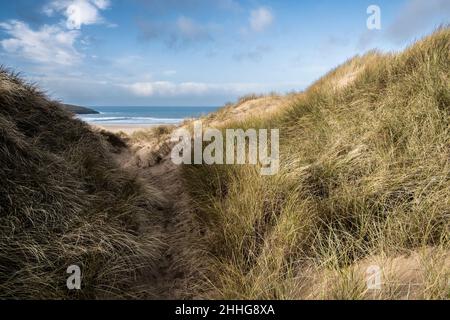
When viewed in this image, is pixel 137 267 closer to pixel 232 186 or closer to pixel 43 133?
pixel 232 186

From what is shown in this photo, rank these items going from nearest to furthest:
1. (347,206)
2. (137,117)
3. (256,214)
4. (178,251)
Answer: (347,206)
(256,214)
(178,251)
(137,117)

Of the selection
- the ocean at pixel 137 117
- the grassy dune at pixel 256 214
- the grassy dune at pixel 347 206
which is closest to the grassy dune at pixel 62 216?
the grassy dune at pixel 256 214

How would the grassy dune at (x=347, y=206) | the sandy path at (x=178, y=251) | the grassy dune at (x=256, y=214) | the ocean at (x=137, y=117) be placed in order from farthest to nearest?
1. the ocean at (x=137, y=117)
2. the sandy path at (x=178, y=251)
3. the grassy dune at (x=256, y=214)
4. the grassy dune at (x=347, y=206)

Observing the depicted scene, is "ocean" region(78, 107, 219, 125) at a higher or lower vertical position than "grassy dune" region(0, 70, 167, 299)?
higher

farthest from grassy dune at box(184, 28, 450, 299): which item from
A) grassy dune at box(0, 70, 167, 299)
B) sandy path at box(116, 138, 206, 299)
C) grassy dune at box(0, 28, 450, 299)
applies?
grassy dune at box(0, 70, 167, 299)

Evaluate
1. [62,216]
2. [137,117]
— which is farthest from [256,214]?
[137,117]

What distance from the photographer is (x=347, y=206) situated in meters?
3.47

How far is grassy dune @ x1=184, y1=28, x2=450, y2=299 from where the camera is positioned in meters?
2.67

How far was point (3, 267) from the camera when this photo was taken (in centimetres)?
278

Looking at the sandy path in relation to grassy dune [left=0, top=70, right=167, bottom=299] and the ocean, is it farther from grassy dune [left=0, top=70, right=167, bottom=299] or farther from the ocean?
the ocean

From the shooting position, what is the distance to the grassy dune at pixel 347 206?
2.67m

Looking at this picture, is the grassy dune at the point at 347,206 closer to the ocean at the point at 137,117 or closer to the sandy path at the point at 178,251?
the sandy path at the point at 178,251

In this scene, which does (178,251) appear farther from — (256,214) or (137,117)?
(137,117)

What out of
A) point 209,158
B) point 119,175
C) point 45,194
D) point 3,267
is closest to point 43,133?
point 119,175
